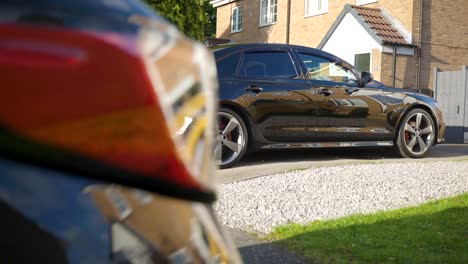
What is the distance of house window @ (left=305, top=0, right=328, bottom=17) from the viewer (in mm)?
19853

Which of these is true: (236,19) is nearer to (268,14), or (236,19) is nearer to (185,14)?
(268,14)

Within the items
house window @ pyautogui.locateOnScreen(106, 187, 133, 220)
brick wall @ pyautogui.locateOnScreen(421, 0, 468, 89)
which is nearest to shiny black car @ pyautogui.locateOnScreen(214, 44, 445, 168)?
house window @ pyautogui.locateOnScreen(106, 187, 133, 220)

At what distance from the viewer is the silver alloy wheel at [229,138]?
22.3ft

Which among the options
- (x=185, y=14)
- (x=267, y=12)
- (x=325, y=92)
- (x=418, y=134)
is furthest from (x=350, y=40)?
(x=325, y=92)

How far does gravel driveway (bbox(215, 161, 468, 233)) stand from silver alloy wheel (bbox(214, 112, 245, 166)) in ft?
1.98

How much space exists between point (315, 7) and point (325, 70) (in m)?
13.5

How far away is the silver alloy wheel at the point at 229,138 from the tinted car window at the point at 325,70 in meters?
1.34

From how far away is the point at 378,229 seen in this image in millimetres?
4387

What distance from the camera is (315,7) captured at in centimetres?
2062

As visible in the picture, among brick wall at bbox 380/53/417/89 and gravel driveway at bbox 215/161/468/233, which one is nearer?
gravel driveway at bbox 215/161/468/233

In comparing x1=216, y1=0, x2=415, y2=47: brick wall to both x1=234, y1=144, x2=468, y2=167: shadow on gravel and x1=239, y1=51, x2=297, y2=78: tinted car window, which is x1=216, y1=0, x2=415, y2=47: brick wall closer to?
x1=234, y1=144, x2=468, y2=167: shadow on gravel

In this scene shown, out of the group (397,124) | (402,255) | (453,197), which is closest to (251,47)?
(397,124)

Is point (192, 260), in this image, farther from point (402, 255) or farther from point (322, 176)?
point (322, 176)

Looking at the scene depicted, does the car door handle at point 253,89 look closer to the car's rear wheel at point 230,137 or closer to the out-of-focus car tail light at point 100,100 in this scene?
the car's rear wheel at point 230,137
